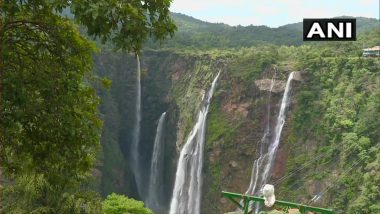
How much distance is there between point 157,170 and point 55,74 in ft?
118

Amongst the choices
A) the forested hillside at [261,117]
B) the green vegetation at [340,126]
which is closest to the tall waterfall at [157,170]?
the forested hillside at [261,117]

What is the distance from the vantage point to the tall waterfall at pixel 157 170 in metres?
40.3

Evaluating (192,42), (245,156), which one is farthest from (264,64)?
(192,42)

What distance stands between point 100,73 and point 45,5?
38.1m

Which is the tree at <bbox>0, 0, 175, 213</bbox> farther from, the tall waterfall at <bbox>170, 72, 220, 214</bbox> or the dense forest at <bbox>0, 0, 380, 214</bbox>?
the tall waterfall at <bbox>170, 72, 220, 214</bbox>

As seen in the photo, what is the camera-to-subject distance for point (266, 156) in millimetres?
30547

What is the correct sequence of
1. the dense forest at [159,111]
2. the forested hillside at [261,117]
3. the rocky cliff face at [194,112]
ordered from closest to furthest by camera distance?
the dense forest at [159,111]
the forested hillside at [261,117]
the rocky cliff face at [194,112]

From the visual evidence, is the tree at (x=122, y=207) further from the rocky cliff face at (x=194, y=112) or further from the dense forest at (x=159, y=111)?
the rocky cliff face at (x=194, y=112)

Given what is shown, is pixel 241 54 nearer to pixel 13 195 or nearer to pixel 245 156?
pixel 245 156

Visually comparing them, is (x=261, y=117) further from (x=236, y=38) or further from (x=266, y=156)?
(x=236, y=38)

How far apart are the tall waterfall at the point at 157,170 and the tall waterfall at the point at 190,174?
19.7 ft

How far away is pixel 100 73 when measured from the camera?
42719 mm

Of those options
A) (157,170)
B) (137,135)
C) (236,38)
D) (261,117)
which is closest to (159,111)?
(137,135)

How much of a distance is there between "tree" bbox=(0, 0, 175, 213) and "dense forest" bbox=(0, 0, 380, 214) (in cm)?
1
